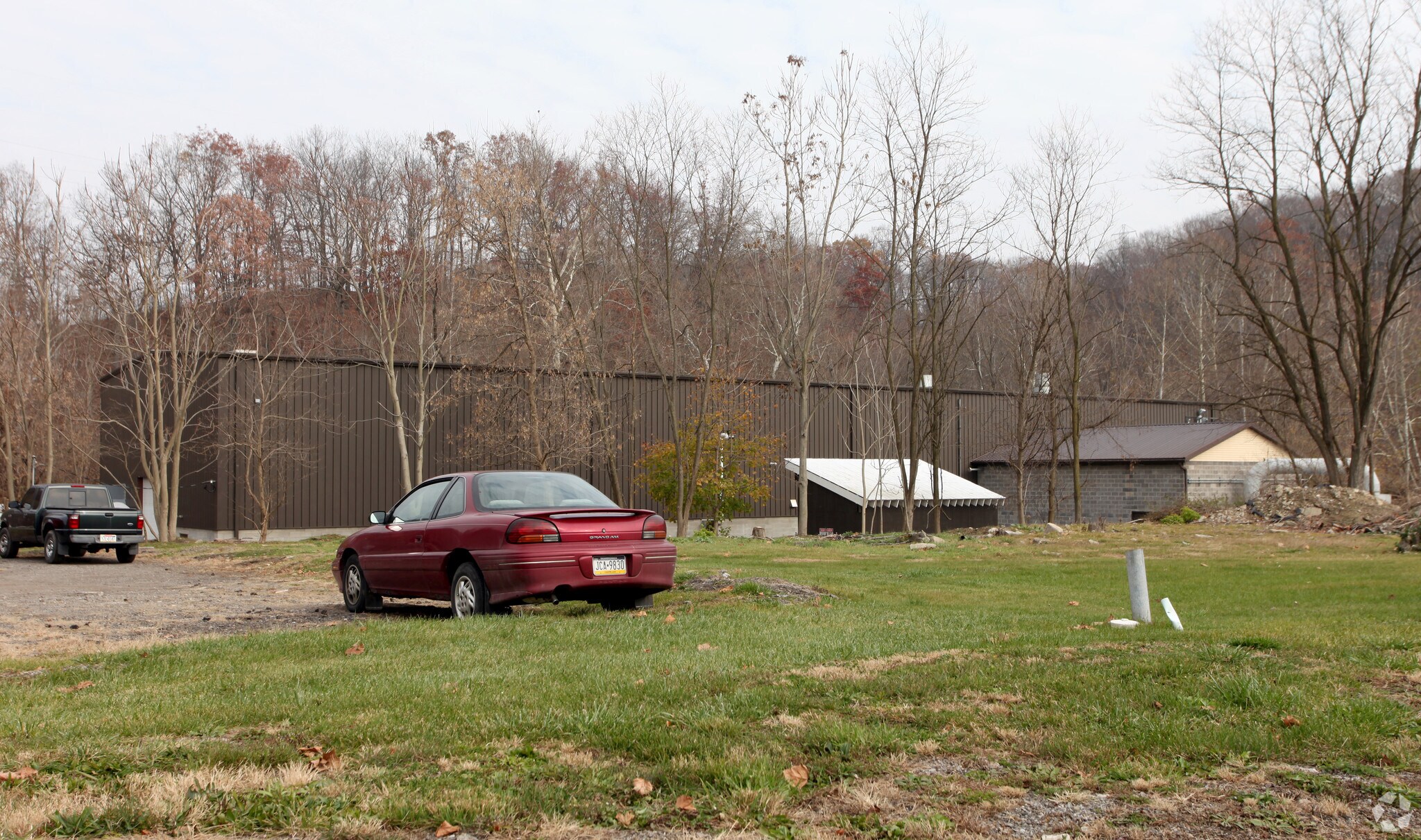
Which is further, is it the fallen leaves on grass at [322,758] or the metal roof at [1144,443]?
the metal roof at [1144,443]

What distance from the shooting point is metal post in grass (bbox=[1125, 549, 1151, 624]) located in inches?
372

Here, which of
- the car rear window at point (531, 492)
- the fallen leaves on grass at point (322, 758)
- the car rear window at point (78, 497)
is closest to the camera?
the fallen leaves on grass at point (322, 758)

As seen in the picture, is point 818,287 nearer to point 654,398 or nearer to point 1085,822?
point 654,398

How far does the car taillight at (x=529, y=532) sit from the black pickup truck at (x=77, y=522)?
17.5 meters

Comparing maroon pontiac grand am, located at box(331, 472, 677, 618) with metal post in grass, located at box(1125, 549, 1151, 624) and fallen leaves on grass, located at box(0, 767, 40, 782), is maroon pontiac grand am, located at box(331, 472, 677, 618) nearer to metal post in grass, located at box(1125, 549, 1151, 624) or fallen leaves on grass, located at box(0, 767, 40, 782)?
metal post in grass, located at box(1125, 549, 1151, 624)

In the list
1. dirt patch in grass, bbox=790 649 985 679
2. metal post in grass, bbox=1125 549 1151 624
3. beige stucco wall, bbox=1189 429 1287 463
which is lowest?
dirt patch in grass, bbox=790 649 985 679

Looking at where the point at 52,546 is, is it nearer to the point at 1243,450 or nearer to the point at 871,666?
the point at 871,666

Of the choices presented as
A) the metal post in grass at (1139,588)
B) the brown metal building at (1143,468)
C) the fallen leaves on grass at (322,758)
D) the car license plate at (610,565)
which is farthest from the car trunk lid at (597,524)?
the brown metal building at (1143,468)

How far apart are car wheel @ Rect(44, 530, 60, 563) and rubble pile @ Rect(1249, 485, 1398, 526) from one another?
29674 mm

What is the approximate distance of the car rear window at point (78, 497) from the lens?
79.5 ft

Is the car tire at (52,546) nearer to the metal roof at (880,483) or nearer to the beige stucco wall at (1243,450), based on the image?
the metal roof at (880,483)

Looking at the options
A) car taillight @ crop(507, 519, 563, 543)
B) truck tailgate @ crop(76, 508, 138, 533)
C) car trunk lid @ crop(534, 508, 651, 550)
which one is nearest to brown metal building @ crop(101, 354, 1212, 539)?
truck tailgate @ crop(76, 508, 138, 533)

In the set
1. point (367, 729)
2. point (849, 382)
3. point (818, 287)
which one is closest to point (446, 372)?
point (818, 287)

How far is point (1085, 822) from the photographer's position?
3996 millimetres
